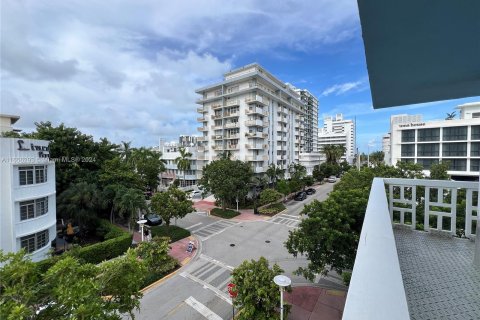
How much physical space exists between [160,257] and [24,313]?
1107 centimetres

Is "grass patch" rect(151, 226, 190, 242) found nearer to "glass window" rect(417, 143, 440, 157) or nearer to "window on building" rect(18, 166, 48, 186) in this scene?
"window on building" rect(18, 166, 48, 186)

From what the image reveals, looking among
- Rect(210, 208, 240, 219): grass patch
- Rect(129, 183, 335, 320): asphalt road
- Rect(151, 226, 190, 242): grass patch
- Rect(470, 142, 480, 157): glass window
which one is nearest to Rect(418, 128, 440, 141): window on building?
Rect(470, 142, 480, 157): glass window

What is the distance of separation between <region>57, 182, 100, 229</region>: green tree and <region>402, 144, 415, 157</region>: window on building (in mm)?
48346

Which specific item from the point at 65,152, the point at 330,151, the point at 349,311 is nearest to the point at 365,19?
the point at 349,311

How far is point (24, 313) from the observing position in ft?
12.5

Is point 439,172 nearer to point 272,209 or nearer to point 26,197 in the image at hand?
point 272,209

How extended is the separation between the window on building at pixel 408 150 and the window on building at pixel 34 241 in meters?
51.2

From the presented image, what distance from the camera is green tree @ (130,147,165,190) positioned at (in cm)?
3556

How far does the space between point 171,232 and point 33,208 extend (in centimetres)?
1004

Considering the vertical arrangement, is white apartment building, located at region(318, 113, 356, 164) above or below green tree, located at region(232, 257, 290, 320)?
above

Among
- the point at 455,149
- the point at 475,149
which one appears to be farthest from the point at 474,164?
the point at 455,149

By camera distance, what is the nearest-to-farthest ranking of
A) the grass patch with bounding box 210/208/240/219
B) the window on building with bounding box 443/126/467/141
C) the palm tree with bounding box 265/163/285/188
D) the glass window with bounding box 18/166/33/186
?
the glass window with bounding box 18/166/33/186, the grass patch with bounding box 210/208/240/219, the palm tree with bounding box 265/163/285/188, the window on building with bounding box 443/126/467/141

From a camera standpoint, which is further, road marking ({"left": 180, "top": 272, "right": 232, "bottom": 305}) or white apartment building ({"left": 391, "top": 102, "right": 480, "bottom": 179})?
white apartment building ({"left": 391, "top": 102, "right": 480, "bottom": 179})

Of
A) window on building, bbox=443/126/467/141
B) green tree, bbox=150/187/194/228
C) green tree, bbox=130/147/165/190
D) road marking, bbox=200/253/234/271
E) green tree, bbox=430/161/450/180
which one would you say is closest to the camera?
road marking, bbox=200/253/234/271
